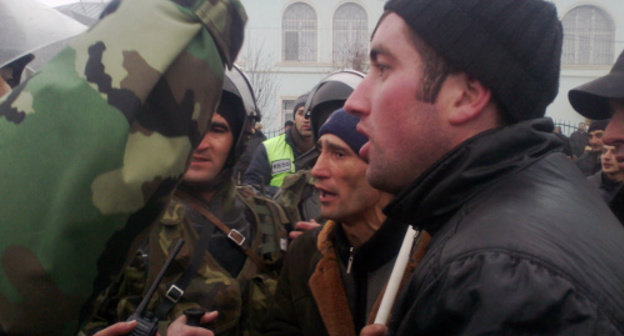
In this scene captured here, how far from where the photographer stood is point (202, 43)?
3.67 feet

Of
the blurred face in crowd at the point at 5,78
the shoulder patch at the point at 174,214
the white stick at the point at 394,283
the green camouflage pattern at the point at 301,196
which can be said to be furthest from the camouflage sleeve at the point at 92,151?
the green camouflage pattern at the point at 301,196

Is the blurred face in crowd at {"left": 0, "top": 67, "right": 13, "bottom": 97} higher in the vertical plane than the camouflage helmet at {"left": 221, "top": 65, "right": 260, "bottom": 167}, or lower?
higher

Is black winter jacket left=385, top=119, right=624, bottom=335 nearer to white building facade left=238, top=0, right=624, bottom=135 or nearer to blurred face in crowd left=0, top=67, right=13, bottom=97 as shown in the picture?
blurred face in crowd left=0, top=67, right=13, bottom=97

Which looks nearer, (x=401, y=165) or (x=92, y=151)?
(x=92, y=151)

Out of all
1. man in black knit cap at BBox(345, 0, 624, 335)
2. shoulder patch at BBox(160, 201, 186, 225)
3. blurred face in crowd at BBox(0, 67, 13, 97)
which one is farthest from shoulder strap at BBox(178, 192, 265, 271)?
man in black knit cap at BBox(345, 0, 624, 335)

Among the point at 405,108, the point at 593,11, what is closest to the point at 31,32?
the point at 405,108

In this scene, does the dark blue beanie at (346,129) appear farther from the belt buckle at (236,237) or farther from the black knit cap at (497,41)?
the black knit cap at (497,41)

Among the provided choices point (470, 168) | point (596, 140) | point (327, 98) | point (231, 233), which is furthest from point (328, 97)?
point (596, 140)

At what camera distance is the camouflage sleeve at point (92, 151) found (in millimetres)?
944

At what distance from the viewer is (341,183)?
8.82 feet

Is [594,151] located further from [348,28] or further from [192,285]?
[348,28]

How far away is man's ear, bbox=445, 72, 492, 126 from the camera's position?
1.37 metres

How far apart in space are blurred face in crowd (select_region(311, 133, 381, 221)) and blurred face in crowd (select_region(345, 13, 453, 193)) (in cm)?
112

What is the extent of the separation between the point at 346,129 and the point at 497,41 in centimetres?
146
